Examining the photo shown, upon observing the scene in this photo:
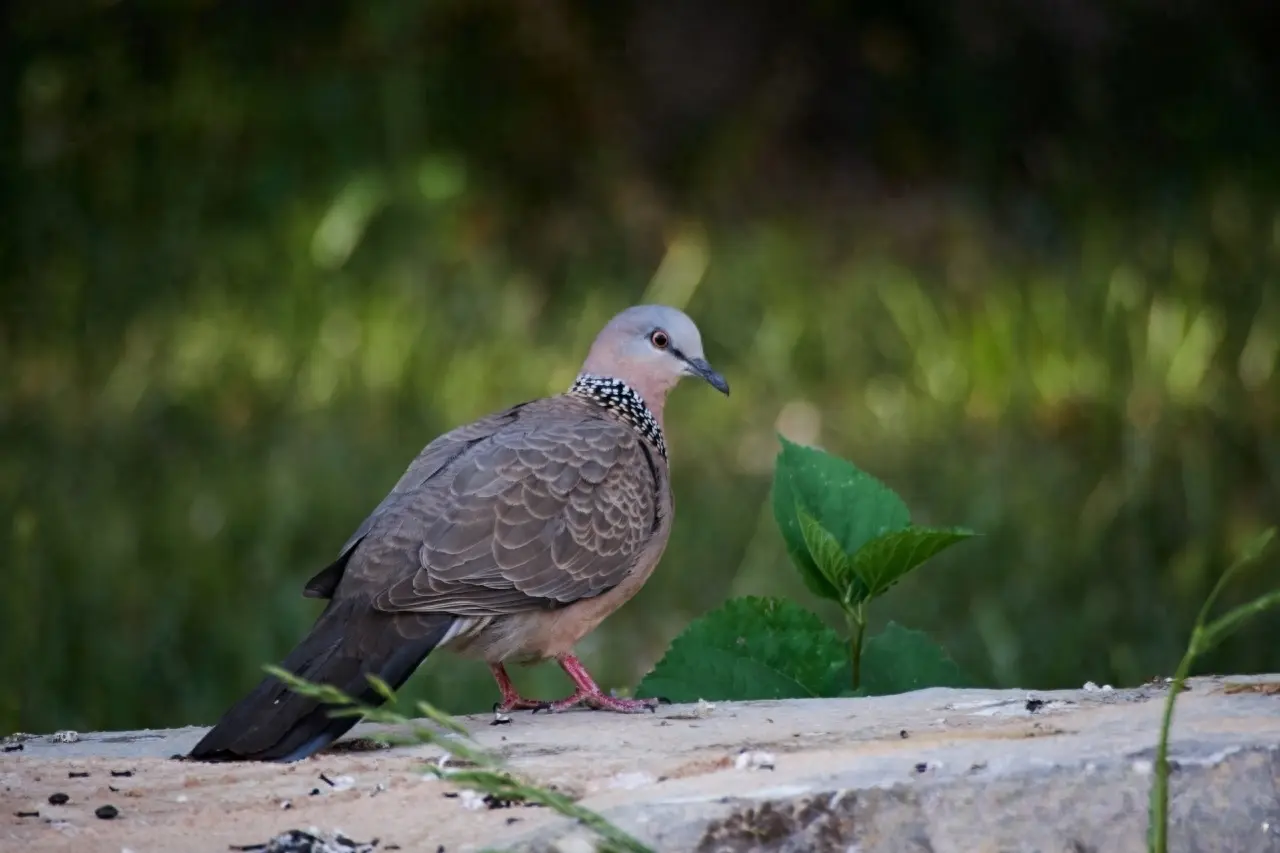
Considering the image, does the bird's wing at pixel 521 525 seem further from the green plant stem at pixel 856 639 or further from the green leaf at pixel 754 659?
the green plant stem at pixel 856 639

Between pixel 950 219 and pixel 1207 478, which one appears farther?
pixel 950 219

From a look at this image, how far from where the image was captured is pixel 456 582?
10.9 feet

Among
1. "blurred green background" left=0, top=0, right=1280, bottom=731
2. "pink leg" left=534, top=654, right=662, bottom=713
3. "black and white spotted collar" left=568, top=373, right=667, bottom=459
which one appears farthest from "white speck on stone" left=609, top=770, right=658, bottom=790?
"blurred green background" left=0, top=0, right=1280, bottom=731

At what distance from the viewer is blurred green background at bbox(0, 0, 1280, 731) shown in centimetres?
524

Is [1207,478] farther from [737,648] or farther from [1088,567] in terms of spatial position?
[737,648]

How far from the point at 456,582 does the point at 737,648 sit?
1.69 feet

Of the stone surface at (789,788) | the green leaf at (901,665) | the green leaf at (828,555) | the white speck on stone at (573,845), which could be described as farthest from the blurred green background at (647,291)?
the white speck on stone at (573,845)

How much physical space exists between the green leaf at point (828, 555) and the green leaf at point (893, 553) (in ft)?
0.07

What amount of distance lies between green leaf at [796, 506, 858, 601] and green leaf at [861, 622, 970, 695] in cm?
19

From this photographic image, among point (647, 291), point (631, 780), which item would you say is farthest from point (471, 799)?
point (647, 291)

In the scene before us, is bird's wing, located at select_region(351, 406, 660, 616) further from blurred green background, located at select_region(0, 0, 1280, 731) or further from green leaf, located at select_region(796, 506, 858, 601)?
blurred green background, located at select_region(0, 0, 1280, 731)

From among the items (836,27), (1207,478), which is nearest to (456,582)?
(1207,478)

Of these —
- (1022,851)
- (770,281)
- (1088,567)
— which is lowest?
(1088,567)

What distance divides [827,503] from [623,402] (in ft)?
2.66
